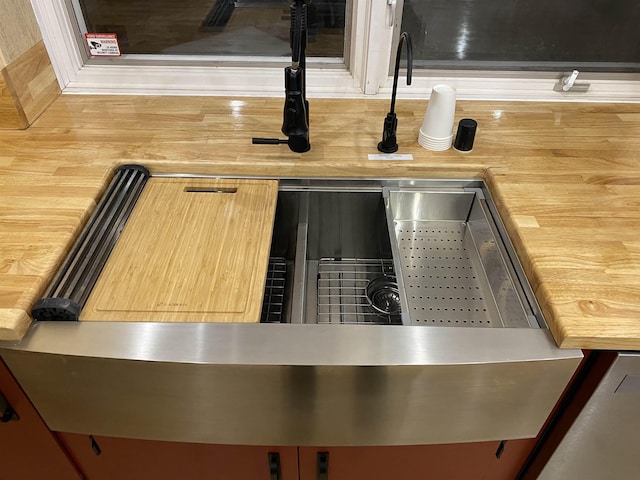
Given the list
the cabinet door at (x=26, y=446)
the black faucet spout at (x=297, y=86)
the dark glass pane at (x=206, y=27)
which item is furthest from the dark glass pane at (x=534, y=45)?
the cabinet door at (x=26, y=446)

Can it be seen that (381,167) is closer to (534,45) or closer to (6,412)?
(534,45)

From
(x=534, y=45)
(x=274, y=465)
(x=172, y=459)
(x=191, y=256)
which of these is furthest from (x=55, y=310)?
(x=534, y=45)

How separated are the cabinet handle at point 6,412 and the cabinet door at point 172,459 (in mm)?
111

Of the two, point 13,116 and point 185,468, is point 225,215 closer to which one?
point 185,468

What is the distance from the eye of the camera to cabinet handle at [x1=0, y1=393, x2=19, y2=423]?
0.92 metres

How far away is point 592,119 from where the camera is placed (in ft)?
4.58

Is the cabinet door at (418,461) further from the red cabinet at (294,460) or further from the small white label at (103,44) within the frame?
the small white label at (103,44)

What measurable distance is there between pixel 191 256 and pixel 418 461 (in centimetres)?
67

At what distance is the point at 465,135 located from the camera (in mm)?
1202

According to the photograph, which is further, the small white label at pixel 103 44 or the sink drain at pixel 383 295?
the small white label at pixel 103 44

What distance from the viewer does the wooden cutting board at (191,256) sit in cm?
85

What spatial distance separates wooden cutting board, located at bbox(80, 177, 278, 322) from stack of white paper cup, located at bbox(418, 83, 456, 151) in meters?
0.43

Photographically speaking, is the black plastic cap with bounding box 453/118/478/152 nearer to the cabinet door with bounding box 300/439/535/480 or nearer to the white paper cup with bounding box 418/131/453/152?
the white paper cup with bounding box 418/131/453/152

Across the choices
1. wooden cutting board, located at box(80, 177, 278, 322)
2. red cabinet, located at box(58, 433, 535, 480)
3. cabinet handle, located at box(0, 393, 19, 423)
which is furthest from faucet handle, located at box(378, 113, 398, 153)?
cabinet handle, located at box(0, 393, 19, 423)
